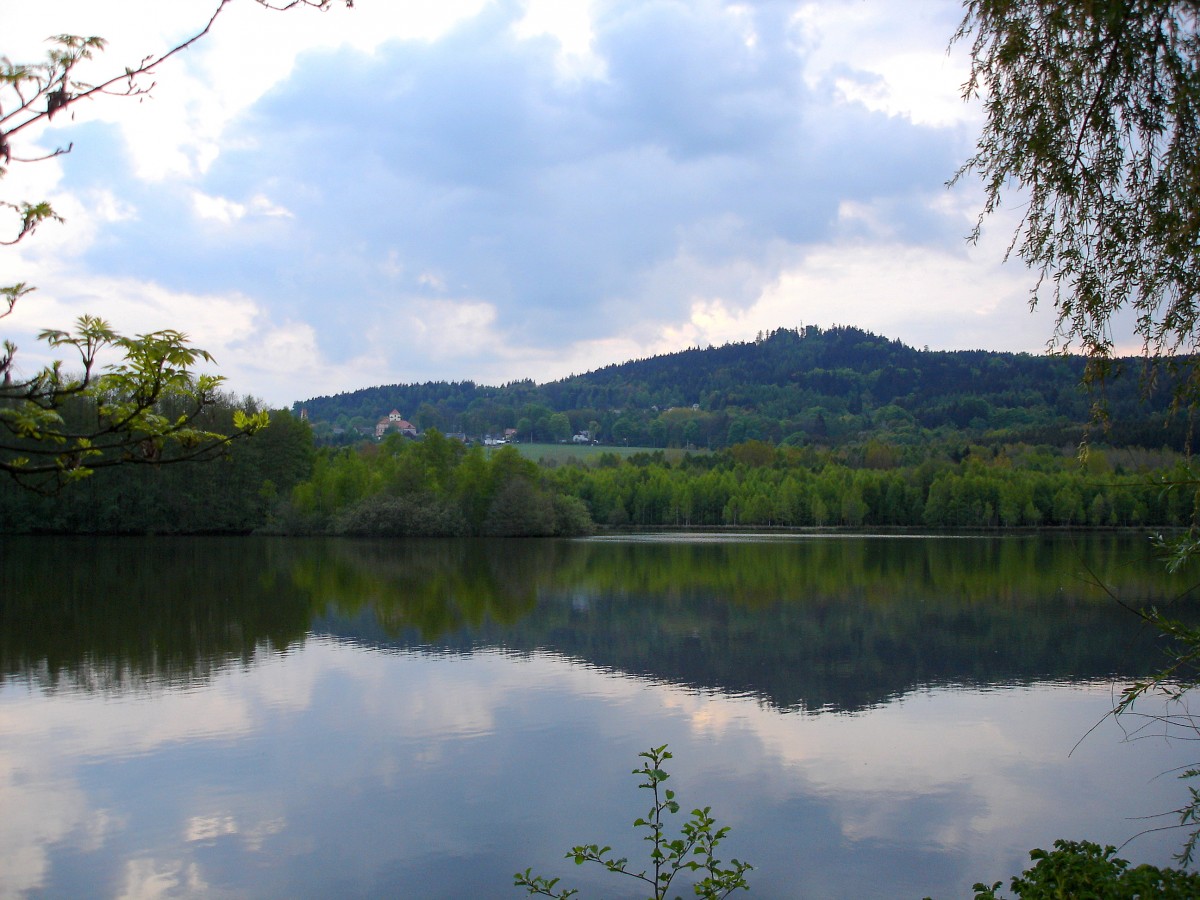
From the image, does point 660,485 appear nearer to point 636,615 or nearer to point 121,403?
point 636,615

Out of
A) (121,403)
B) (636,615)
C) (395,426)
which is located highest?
(395,426)

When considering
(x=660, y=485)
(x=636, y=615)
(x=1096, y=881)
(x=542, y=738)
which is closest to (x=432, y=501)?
(x=660, y=485)

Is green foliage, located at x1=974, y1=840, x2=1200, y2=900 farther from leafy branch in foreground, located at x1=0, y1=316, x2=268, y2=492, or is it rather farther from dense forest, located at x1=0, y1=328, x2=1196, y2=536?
leafy branch in foreground, located at x1=0, y1=316, x2=268, y2=492

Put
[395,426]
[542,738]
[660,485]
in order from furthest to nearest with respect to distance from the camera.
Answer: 1. [395,426]
2. [660,485]
3. [542,738]

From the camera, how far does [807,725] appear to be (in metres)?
15.1

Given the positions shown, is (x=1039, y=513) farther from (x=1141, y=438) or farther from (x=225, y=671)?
(x=225, y=671)

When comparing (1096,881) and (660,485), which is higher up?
(1096,881)

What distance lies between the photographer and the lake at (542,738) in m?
9.79

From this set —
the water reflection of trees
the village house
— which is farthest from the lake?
the village house

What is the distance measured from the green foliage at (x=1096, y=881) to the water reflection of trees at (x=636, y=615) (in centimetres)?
269

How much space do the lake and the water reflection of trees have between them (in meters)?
0.17

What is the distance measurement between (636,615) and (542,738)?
44.2 ft

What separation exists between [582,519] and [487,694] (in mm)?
62065

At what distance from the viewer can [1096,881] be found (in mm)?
6125
